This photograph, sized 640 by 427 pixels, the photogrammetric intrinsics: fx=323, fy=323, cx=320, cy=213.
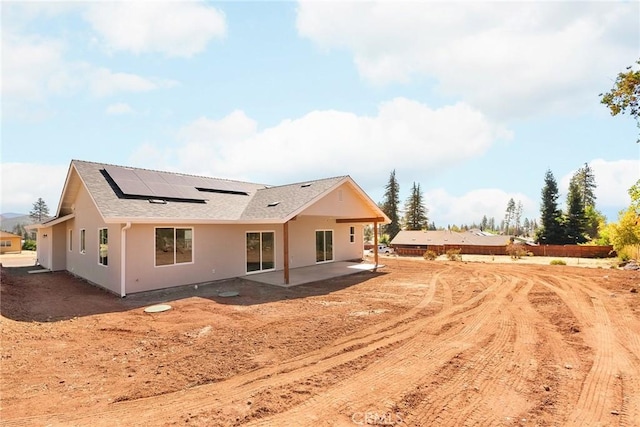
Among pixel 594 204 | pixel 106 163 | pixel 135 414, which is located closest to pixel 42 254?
pixel 106 163

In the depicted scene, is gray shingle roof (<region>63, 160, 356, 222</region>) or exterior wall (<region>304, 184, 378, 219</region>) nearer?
gray shingle roof (<region>63, 160, 356, 222</region>)

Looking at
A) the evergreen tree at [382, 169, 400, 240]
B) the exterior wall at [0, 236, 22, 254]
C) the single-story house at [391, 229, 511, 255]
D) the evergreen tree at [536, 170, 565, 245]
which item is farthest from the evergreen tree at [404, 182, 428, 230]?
the exterior wall at [0, 236, 22, 254]

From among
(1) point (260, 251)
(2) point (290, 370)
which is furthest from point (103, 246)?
(2) point (290, 370)

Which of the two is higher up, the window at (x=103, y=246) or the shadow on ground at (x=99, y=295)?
the window at (x=103, y=246)

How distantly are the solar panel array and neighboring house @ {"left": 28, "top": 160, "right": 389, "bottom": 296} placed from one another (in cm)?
4

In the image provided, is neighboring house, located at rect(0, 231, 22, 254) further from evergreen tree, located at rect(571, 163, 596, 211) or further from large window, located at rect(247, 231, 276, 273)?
evergreen tree, located at rect(571, 163, 596, 211)

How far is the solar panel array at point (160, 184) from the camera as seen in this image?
12008 mm

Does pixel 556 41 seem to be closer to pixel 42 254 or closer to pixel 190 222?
pixel 190 222

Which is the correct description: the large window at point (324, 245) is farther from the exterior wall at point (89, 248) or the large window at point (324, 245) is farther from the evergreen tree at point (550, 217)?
the evergreen tree at point (550, 217)

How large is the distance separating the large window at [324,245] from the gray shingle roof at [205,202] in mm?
3096

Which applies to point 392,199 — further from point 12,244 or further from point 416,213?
point 12,244

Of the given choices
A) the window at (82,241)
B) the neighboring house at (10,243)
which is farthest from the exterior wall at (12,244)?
the window at (82,241)

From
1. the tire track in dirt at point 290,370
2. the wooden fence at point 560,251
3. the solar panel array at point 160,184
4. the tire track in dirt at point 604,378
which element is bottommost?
the wooden fence at point 560,251

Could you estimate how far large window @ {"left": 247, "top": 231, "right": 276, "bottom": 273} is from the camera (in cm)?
1388
